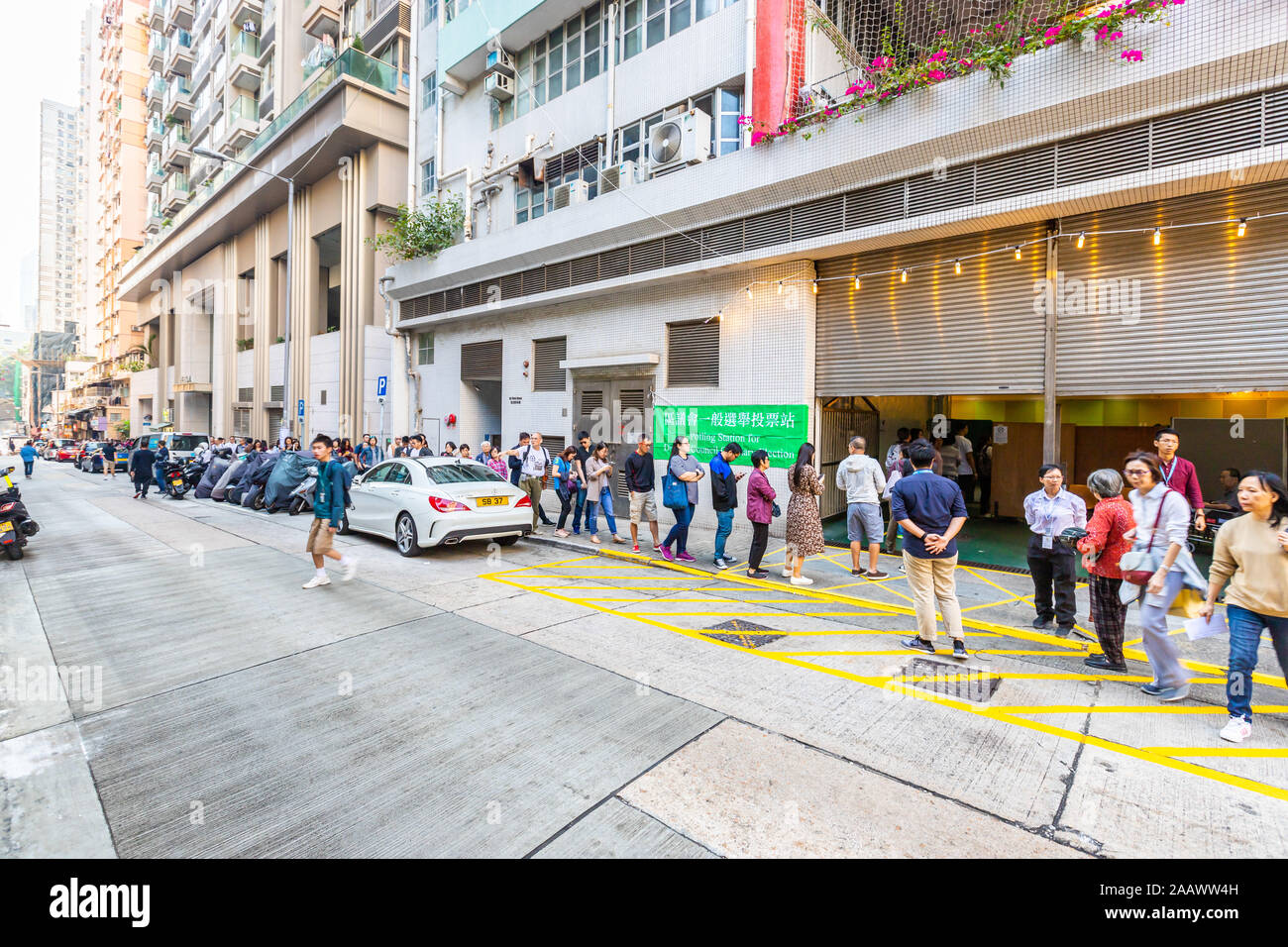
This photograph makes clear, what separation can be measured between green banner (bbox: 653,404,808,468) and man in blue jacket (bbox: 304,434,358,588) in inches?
263

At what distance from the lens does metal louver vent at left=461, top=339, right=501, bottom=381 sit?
1718 cm

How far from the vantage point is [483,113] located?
17.8 m

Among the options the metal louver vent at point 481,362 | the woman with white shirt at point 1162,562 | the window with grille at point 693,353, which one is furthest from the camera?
the metal louver vent at point 481,362

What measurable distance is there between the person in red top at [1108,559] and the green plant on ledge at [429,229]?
17.3 metres

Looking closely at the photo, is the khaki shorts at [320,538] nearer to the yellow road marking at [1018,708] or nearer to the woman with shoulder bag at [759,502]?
the yellow road marking at [1018,708]

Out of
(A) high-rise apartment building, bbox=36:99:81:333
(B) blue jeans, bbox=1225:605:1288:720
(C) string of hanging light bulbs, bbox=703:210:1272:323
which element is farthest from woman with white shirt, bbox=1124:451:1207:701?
(A) high-rise apartment building, bbox=36:99:81:333

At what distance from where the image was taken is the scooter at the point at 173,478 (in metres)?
17.7

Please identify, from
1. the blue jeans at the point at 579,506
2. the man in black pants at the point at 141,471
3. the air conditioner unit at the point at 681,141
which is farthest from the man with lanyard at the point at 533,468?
the man in black pants at the point at 141,471

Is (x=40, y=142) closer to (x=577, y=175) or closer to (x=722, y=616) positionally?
(x=577, y=175)

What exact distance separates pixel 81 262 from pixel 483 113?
3419 inches

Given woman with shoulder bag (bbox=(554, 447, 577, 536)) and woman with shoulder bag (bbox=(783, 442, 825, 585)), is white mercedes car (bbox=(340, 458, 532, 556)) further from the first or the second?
woman with shoulder bag (bbox=(783, 442, 825, 585))

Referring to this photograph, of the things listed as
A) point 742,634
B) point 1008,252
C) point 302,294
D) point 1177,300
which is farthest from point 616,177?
point 302,294

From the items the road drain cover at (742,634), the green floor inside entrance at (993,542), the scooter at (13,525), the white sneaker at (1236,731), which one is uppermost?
the scooter at (13,525)

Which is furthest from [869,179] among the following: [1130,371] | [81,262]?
[81,262]
